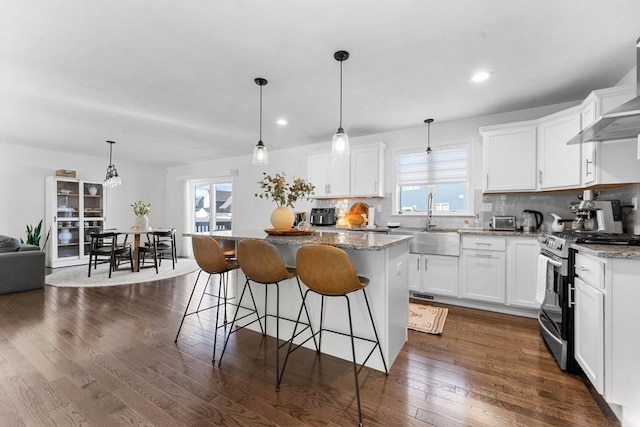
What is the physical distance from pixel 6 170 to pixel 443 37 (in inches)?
298

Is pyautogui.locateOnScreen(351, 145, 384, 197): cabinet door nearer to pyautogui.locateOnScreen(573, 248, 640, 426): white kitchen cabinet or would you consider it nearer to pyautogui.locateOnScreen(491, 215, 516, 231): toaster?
pyautogui.locateOnScreen(491, 215, 516, 231): toaster

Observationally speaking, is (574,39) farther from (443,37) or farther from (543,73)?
(443,37)

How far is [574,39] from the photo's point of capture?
6.89 ft

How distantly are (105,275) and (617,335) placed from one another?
6.45m

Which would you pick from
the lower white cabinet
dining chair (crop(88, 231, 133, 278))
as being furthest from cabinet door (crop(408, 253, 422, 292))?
dining chair (crop(88, 231, 133, 278))

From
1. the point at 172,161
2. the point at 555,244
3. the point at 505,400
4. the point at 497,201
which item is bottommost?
the point at 505,400

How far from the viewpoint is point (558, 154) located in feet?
9.84

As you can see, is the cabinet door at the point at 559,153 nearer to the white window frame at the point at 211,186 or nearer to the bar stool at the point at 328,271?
the bar stool at the point at 328,271

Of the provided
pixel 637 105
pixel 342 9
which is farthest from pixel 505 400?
pixel 342 9

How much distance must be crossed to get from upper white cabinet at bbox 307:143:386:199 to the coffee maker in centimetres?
234

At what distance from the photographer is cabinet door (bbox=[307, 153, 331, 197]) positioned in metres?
4.68

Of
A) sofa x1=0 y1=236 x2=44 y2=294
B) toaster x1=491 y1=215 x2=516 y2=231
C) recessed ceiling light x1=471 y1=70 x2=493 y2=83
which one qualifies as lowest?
sofa x1=0 y1=236 x2=44 y2=294

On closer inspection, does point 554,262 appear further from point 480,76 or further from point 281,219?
point 281,219

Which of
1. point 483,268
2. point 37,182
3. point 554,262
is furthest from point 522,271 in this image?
point 37,182
